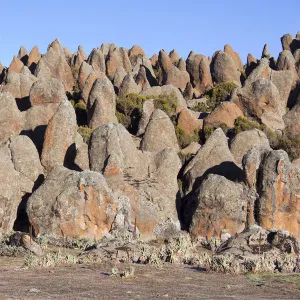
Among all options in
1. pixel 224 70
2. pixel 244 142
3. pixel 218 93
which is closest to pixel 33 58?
pixel 224 70

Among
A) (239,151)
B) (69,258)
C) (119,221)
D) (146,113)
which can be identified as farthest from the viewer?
(146,113)

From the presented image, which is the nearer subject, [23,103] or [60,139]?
[60,139]

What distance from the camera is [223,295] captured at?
1245 cm

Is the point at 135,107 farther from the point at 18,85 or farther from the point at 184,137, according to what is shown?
the point at 18,85

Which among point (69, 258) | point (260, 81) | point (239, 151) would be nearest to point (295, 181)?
point (239, 151)

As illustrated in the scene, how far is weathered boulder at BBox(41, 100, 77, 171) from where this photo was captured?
Result: 101 feet

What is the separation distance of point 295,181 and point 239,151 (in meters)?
6.13

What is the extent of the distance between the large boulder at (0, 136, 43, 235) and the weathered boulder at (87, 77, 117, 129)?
34.8 ft

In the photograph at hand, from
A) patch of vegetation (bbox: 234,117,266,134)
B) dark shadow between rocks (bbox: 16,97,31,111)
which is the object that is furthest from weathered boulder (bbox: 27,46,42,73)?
patch of vegetation (bbox: 234,117,266,134)

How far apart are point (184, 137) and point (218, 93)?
59.2 feet

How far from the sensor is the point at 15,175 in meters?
27.0

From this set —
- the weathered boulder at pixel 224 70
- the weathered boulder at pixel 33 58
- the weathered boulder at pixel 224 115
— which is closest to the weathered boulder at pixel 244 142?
the weathered boulder at pixel 224 115

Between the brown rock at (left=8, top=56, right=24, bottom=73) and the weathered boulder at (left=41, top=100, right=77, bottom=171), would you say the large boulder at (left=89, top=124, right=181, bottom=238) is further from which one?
the brown rock at (left=8, top=56, right=24, bottom=73)

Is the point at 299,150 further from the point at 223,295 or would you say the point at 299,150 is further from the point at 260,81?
the point at 223,295
